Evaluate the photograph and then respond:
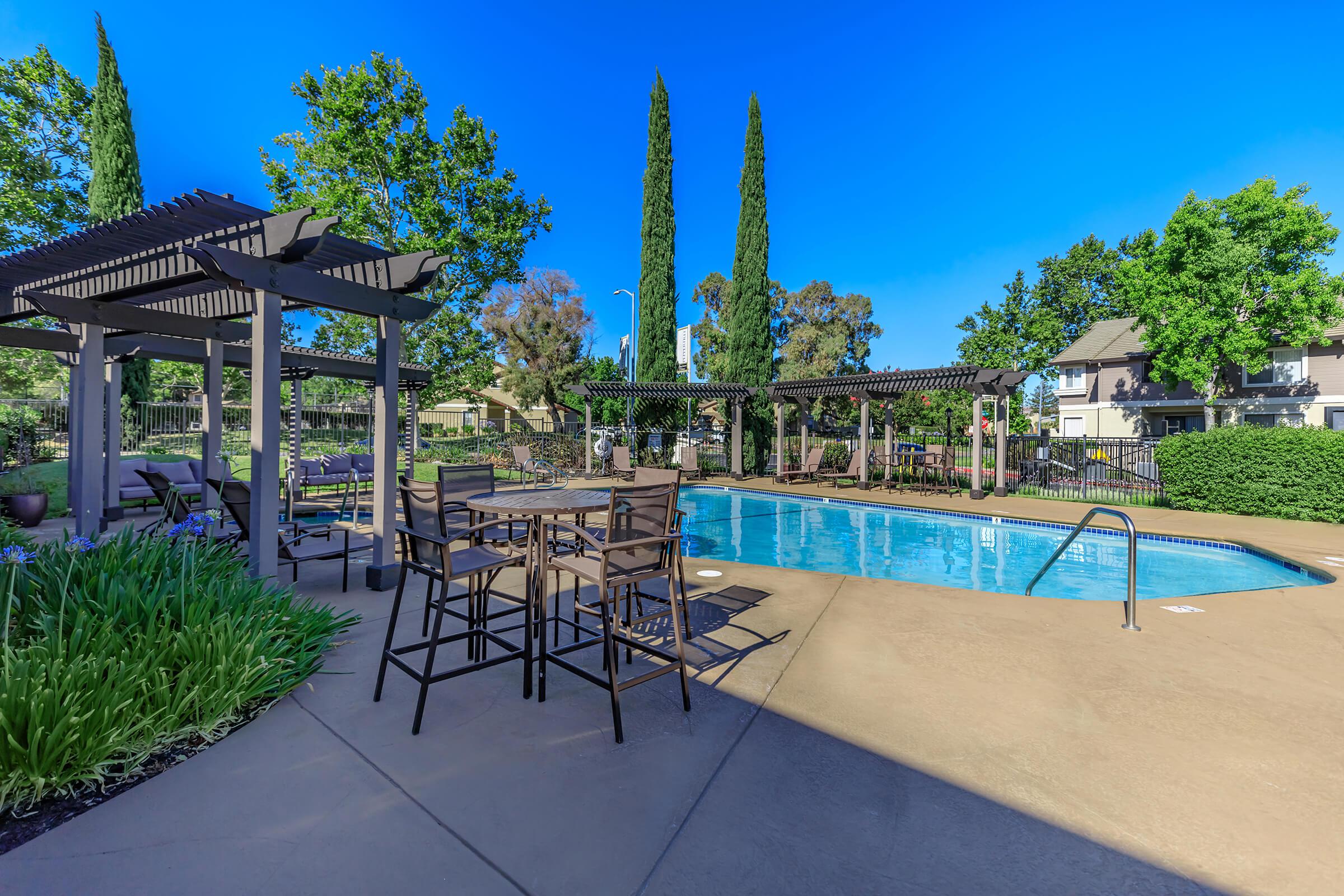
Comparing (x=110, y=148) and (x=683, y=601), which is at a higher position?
(x=110, y=148)

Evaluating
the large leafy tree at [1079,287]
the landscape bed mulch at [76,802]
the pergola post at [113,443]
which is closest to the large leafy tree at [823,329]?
the large leafy tree at [1079,287]

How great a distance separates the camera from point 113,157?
1509 centimetres

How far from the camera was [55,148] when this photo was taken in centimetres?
1529

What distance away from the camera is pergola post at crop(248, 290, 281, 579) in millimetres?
3951

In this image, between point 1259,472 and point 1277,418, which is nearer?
point 1259,472

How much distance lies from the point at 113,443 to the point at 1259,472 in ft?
57.3

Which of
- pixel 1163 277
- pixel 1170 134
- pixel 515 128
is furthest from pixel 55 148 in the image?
pixel 1163 277

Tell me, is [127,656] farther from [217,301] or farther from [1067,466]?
[1067,466]

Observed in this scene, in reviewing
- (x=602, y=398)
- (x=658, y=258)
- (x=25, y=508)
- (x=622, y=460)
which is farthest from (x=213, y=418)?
(x=658, y=258)

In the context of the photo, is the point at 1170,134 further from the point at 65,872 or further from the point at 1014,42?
the point at 65,872

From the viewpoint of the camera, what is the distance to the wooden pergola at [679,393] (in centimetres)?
1619

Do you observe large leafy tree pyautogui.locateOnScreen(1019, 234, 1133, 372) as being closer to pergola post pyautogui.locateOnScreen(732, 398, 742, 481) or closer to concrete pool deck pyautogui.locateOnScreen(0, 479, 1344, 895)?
pergola post pyautogui.locateOnScreen(732, 398, 742, 481)

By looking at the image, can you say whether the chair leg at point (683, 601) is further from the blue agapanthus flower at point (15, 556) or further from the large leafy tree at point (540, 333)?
the large leafy tree at point (540, 333)

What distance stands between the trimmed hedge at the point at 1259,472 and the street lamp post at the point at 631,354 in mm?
13266
